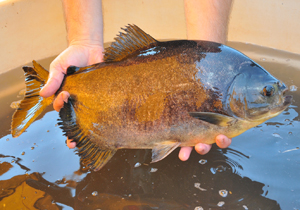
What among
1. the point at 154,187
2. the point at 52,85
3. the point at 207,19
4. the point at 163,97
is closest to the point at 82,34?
the point at 52,85

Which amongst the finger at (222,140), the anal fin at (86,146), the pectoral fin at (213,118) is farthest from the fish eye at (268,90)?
the anal fin at (86,146)

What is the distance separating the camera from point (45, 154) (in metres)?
2.15

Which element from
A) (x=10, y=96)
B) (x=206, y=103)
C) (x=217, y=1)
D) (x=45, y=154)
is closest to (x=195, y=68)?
(x=206, y=103)

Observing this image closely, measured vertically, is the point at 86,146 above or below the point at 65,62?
below

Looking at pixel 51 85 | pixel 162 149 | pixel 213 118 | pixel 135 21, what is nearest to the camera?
pixel 213 118

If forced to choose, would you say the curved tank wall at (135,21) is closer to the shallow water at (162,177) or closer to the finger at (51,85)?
the shallow water at (162,177)

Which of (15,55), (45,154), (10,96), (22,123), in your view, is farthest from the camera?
(15,55)

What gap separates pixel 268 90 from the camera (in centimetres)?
156

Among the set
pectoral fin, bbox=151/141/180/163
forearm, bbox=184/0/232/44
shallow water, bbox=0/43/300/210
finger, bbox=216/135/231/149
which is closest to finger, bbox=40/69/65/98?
shallow water, bbox=0/43/300/210

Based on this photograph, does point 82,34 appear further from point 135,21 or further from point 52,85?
point 135,21

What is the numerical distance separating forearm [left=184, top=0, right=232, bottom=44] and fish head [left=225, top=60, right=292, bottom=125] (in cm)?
77

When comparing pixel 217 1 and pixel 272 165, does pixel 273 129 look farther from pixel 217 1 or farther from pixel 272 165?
pixel 217 1

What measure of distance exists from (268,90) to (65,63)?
147cm

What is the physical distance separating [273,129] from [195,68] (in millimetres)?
1014
